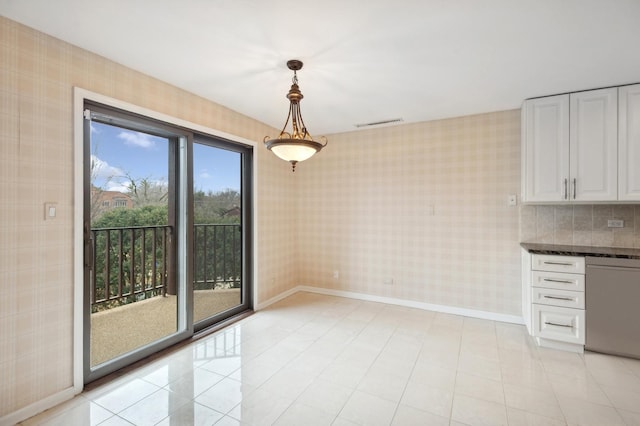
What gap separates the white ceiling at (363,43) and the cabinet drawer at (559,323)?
6.98ft

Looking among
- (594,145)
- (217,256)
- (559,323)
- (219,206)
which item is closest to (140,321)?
(217,256)

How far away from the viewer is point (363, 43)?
211 cm

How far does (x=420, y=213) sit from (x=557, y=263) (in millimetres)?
1552

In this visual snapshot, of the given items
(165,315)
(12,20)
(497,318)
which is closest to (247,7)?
(12,20)

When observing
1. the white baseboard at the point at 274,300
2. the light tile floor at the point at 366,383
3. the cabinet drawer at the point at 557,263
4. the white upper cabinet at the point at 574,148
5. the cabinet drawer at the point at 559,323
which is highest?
the white upper cabinet at the point at 574,148

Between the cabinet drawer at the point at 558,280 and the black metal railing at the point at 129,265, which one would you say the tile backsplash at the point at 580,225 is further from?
the black metal railing at the point at 129,265

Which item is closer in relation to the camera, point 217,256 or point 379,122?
point 379,122

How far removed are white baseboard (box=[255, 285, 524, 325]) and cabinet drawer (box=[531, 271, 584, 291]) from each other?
82 centimetres

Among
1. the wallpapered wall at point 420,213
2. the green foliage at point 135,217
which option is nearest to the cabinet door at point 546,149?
the wallpapered wall at point 420,213

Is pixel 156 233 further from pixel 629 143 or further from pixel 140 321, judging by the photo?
pixel 629 143

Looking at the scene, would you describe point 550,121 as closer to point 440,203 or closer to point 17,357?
point 440,203

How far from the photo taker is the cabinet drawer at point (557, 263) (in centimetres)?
274

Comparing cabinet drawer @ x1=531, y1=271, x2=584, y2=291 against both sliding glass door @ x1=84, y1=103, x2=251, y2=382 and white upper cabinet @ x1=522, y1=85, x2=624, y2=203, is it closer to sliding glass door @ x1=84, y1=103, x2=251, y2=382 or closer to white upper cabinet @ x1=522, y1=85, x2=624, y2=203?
white upper cabinet @ x1=522, y1=85, x2=624, y2=203

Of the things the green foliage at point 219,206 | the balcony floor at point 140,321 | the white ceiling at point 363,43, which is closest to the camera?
the white ceiling at point 363,43
